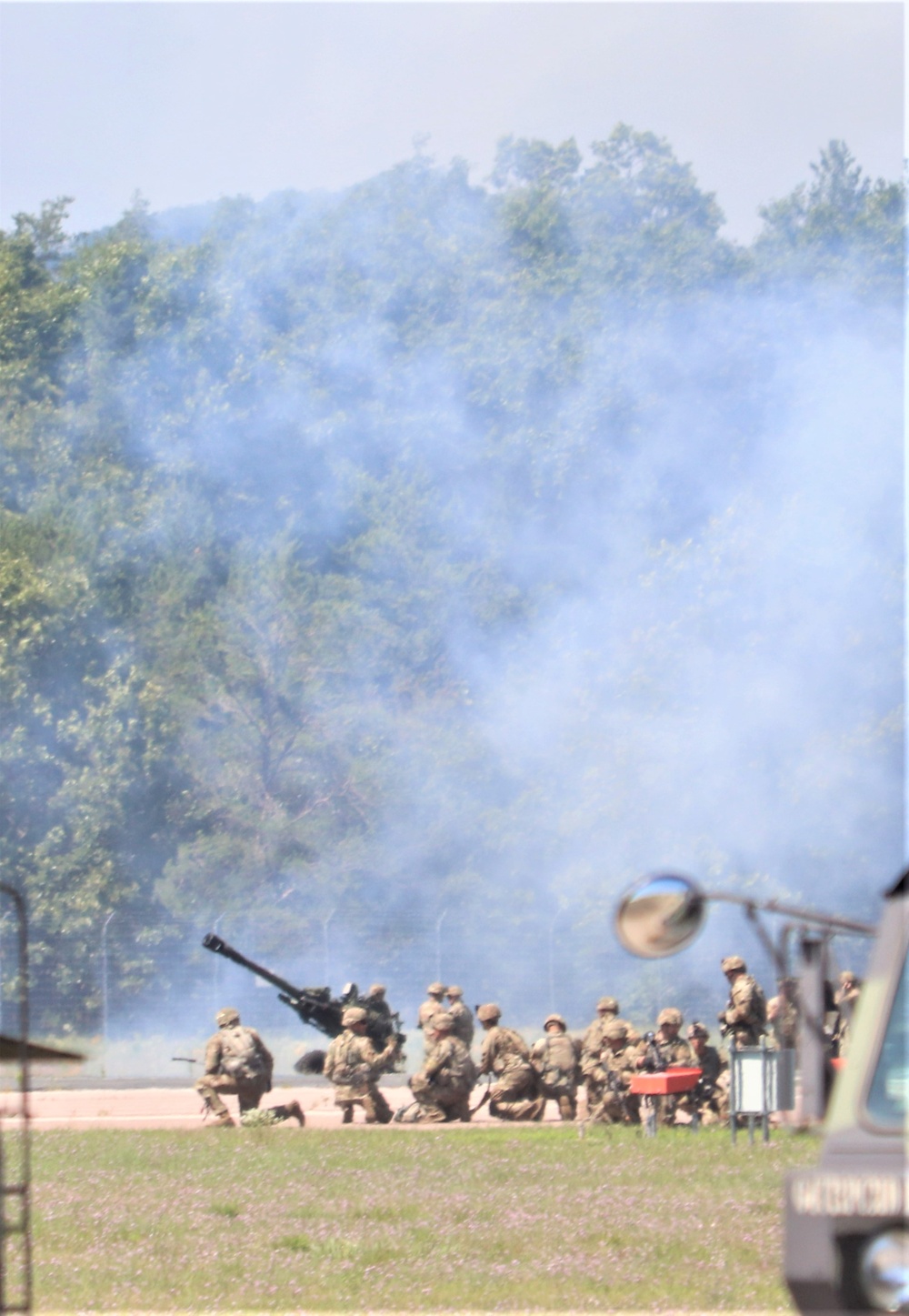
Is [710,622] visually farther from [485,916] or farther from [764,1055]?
[764,1055]

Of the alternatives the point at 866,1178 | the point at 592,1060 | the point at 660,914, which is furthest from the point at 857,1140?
the point at 592,1060

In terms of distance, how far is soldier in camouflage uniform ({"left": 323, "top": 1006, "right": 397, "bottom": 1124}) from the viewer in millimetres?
12586

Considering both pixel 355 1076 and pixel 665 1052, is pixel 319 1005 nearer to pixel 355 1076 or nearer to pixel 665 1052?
pixel 355 1076

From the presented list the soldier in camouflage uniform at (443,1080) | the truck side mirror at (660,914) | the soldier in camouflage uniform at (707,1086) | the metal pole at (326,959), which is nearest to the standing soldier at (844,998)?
the soldier in camouflage uniform at (707,1086)

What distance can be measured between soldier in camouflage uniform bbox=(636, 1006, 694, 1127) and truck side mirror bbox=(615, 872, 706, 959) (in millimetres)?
8141

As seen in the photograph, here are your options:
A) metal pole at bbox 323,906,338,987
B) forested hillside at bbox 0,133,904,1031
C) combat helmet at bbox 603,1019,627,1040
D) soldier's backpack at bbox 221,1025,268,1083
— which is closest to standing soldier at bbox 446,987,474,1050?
combat helmet at bbox 603,1019,627,1040

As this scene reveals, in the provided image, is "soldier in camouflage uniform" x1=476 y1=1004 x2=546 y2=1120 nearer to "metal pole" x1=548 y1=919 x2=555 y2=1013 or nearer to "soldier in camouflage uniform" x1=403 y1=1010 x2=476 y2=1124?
"soldier in camouflage uniform" x1=403 y1=1010 x2=476 y2=1124

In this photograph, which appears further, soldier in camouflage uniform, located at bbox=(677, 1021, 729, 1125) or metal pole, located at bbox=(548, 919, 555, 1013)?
metal pole, located at bbox=(548, 919, 555, 1013)

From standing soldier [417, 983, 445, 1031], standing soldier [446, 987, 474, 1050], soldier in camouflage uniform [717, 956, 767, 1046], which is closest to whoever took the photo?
soldier in camouflage uniform [717, 956, 767, 1046]

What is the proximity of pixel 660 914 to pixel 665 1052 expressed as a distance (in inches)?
342

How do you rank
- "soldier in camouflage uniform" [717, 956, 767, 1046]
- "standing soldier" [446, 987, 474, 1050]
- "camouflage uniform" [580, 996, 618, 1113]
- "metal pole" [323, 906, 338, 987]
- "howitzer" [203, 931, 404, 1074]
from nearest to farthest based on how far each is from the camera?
"soldier in camouflage uniform" [717, 956, 767, 1046] → "camouflage uniform" [580, 996, 618, 1113] → "standing soldier" [446, 987, 474, 1050] → "howitzer" [203, 931, 404, 1074] → "metal pole" [323, 906, 338, 987]

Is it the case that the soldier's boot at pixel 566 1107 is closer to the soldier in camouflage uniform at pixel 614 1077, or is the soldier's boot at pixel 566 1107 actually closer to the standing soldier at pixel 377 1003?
the soldier in camouflage uniform at pixel 614 1077

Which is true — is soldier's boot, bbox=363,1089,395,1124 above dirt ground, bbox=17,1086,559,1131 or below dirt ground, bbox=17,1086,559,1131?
above

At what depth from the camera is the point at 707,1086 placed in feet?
39.9
